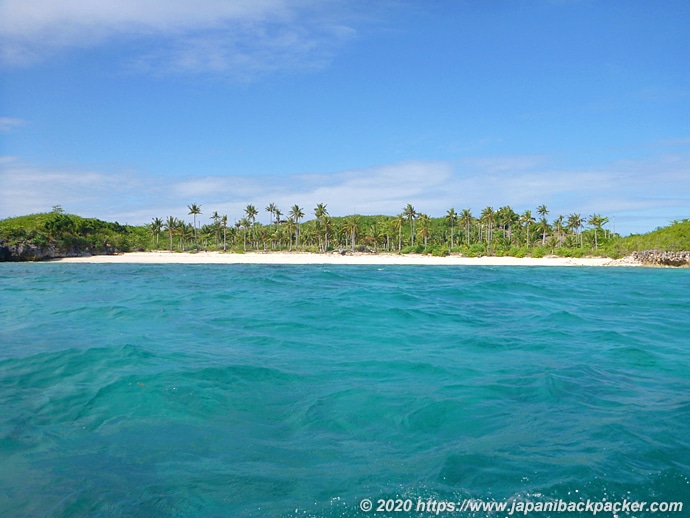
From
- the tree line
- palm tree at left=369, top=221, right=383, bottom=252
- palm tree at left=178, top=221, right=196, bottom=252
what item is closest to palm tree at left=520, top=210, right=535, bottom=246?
the tree line

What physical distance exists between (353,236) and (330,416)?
8285 cm

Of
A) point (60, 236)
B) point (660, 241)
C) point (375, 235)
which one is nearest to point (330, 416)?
point (660, 241)

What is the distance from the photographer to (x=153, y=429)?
5895 mm

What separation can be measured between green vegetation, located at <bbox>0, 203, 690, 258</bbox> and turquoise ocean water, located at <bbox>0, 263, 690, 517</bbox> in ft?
190

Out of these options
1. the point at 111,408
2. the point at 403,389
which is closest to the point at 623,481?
the point at 403,389

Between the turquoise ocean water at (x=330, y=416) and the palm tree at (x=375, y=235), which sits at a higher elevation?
the palm tree at (x=375, y=235)

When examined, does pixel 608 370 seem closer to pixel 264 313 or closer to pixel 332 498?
pixel 332 498

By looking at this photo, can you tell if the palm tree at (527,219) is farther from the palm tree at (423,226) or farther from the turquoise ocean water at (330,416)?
the turquoise ocean water at (330,416)

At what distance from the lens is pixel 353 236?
88.9 m

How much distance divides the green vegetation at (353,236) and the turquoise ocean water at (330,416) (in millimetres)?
57922

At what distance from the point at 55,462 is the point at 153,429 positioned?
114 centimetres

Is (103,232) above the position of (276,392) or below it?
above

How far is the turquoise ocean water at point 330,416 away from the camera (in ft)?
14.5

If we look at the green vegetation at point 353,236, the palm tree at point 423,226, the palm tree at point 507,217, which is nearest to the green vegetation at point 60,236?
the green vegetation at point 353,236
